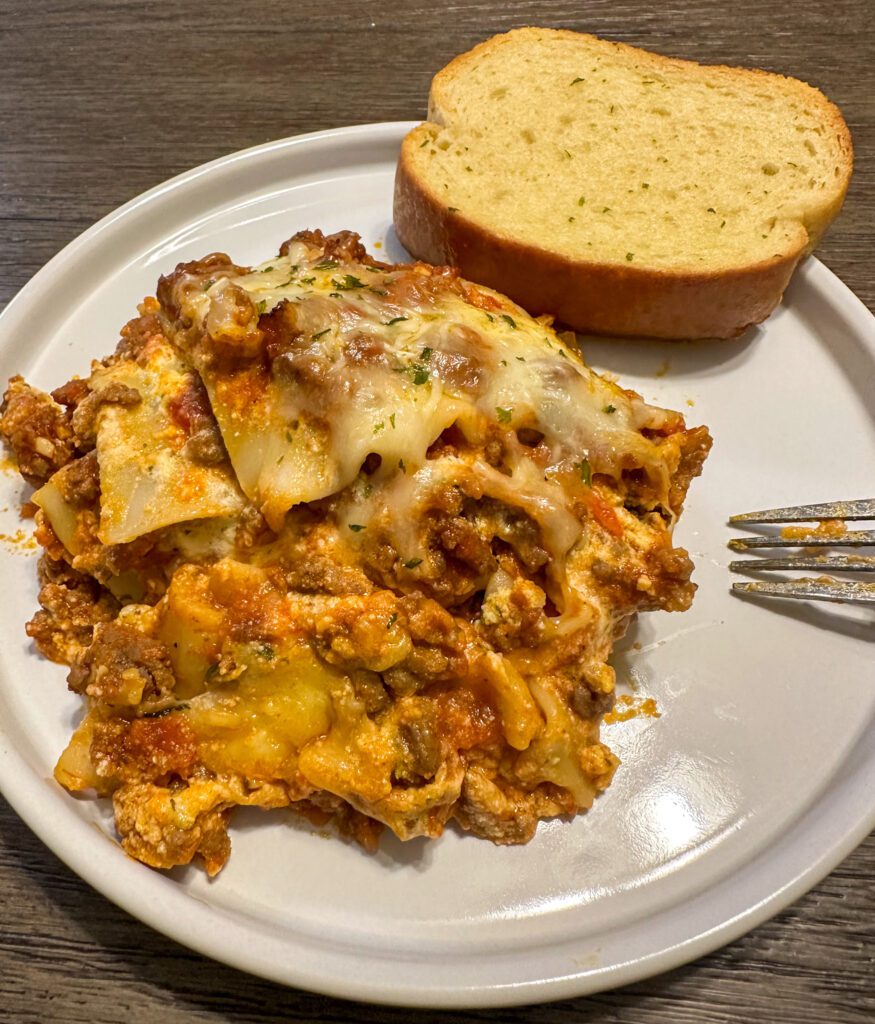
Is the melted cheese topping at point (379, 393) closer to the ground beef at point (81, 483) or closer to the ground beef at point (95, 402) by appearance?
the ground beef at point (95, 402)

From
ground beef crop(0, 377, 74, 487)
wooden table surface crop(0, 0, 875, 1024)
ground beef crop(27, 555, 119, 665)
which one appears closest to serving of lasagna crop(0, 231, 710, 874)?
ground beef crop(27, 555, 119, 665)

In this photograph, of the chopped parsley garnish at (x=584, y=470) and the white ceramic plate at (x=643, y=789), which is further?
the chopped parsley garnish at (x=584, y=470)

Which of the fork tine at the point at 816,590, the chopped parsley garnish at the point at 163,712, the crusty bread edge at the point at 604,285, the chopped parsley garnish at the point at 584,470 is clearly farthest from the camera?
the crusty bread edge at the point at 604,285

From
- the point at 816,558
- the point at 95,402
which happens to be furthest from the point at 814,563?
the point at 95,402

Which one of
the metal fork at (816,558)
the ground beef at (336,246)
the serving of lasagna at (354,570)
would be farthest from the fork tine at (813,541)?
the ground beef at (336,246)

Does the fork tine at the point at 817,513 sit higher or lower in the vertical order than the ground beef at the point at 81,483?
higher

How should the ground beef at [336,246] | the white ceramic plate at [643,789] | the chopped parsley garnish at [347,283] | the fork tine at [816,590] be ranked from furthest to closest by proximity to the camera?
the ground beef at [336,246], the fork tine at [816,590], the chopped parsley garnish at [347,283], the white ceramic plate at [643,789]

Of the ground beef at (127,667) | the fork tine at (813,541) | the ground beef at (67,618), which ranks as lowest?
the ground beef at (67,618)

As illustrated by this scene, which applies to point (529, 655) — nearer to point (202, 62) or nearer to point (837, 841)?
point (837, 841)
